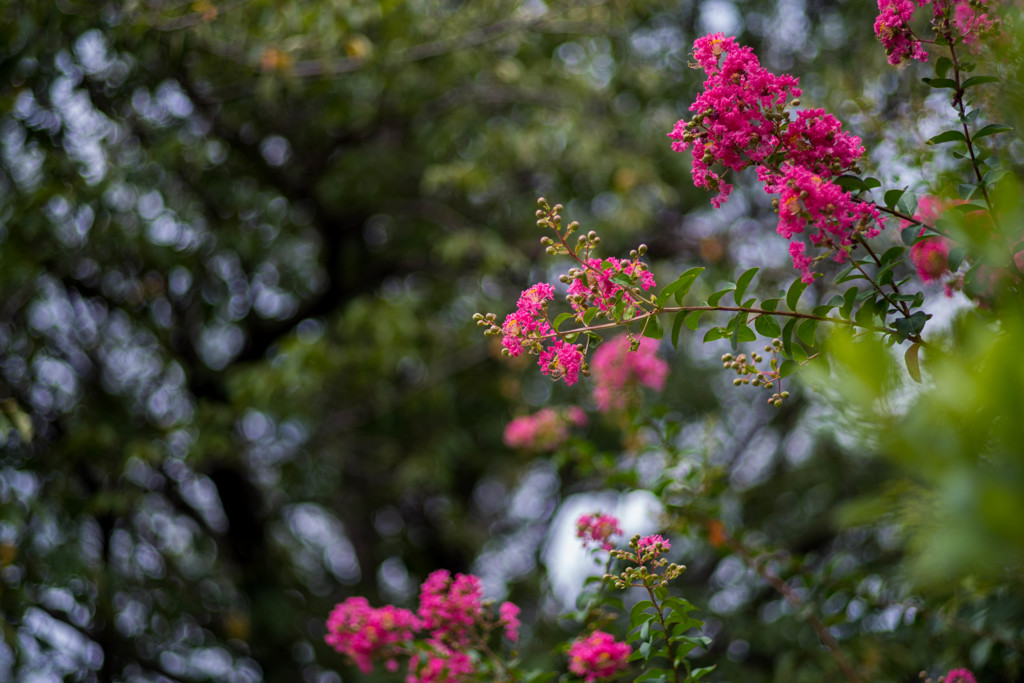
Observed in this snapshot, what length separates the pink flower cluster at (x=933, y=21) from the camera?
113 cm

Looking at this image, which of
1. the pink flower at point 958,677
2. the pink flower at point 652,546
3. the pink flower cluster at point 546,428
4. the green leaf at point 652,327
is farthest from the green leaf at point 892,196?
the pink flower cluster at point 546,428

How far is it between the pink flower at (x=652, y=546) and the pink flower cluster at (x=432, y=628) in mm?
468

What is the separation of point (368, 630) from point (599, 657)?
527mm

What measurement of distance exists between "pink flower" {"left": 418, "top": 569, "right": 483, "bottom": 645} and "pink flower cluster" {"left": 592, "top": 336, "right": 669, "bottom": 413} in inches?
36.6

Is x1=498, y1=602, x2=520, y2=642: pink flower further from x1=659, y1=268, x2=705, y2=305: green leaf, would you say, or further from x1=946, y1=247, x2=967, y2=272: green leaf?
x1=946, y1=247, x2=967, y2=272: green leaf

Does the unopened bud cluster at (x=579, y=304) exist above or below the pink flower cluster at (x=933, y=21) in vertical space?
below

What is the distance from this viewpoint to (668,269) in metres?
3.70

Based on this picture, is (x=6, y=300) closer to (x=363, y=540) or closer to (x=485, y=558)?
(x=363, y=540)

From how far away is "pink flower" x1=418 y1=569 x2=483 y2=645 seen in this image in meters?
1.61

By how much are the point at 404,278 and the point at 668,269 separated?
1919 millimetres

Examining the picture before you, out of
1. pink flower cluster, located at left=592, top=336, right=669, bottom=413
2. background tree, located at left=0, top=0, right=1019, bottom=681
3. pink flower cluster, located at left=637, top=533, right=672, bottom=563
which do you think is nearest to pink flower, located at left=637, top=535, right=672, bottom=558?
pink flower cluster, located at left=637, top=533, right=672, bottom=563

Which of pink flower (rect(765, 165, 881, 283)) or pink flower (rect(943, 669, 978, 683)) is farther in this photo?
pink flower (rect(943, 669, 978, 683))

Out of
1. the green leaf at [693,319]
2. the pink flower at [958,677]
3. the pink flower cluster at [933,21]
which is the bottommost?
the pink flower at [958,677]

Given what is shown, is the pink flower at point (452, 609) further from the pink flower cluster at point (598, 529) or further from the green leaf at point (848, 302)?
the green leaf at point (848, 302)
